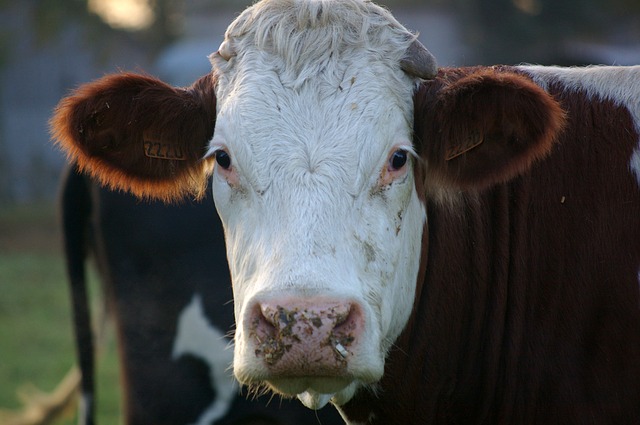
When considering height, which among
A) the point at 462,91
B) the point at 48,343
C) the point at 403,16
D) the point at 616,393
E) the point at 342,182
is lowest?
the point at 48,343

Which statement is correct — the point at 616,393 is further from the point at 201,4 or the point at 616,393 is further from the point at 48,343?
the point at 201,4

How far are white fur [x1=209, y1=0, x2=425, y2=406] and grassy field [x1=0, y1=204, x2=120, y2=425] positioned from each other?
Result: 3848 mm

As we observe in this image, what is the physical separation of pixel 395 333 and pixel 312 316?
2.32 ft

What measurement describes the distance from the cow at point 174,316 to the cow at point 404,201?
0.91 metres

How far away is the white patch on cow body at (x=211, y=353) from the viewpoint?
14.4 ft

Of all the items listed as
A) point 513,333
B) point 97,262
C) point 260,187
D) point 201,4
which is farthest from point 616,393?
point 201,4

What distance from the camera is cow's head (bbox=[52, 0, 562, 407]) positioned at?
104 inches

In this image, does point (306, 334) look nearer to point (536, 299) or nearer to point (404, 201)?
point (404, 201)

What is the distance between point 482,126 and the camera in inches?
122

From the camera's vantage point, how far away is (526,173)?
3375mm

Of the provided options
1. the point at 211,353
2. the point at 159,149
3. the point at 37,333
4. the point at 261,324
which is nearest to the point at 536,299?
the point at 261,324

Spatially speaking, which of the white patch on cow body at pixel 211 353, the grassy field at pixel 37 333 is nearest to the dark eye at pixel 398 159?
the white patch on cow body at pixel 211 353

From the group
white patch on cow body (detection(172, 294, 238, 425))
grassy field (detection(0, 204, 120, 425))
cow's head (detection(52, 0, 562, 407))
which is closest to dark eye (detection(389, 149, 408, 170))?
cow's head (detection(52, 0, 562, 407))

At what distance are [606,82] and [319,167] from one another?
4.53 ft
